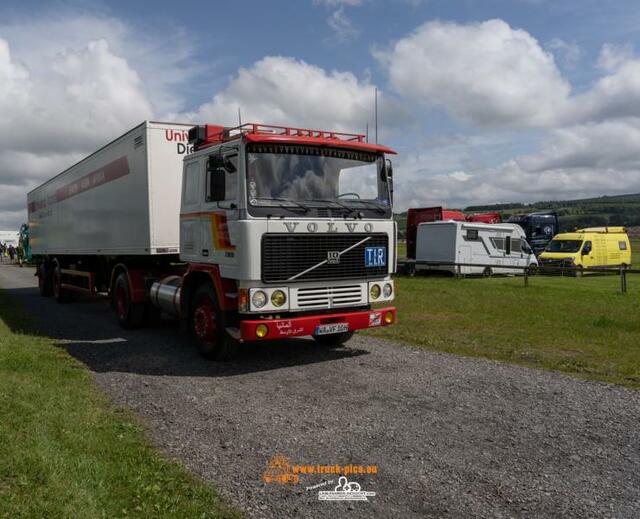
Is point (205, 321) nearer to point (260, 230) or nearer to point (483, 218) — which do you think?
point (260, 230)

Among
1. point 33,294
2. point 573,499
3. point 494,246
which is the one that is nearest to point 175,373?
point 573,499

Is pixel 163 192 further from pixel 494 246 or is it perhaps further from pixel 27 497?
pixel 494 246

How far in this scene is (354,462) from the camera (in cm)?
444

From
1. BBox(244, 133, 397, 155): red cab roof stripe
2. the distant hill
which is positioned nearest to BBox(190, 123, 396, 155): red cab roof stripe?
BBox(244, 133, 397, 155): red cab roof stripe

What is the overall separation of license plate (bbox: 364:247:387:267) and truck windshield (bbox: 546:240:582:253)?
23792 mm

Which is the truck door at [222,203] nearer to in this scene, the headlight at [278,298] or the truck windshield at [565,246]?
the headlight at [278,298]

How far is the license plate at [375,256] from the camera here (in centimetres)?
778

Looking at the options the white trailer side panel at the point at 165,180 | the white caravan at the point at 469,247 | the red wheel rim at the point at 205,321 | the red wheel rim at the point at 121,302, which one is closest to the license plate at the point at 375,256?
the red wheel rim at the point at 205,321

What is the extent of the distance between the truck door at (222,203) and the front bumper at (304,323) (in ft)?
3.08

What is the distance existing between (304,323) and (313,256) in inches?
35.2

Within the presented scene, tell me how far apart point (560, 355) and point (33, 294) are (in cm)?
1819

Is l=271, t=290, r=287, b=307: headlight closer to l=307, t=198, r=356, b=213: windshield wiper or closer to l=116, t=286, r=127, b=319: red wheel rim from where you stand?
l=307, t=198, r=356, b=213: windshield wiper

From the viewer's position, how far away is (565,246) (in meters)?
29.0

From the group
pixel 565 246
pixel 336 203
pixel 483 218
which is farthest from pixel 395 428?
pixel 565 246
